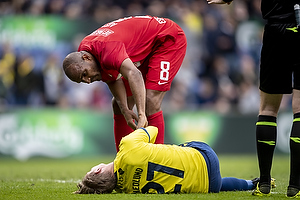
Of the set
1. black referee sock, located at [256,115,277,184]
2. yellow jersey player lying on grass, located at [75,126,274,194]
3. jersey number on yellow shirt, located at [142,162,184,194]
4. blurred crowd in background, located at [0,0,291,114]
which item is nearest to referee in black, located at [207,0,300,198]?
black referee sock, located at [256,115,277,184]

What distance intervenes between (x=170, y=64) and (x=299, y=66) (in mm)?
1617

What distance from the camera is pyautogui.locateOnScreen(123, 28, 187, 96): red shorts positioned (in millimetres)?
5562

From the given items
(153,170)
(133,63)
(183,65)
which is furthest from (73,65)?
(183,65)

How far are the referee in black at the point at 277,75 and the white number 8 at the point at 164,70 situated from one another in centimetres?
123

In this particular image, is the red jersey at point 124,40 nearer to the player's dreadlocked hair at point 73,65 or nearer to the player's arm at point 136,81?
the player's arm at point 136,81

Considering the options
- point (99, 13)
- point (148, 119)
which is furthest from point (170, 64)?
point (99, 13)

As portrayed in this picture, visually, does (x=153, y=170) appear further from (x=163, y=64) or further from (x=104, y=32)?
(x=104, y=32)

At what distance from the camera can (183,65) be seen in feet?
40.6

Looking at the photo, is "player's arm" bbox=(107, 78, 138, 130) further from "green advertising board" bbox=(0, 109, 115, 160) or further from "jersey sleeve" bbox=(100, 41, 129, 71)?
"green advertising board" bbox=(0, 109, 115, 160)

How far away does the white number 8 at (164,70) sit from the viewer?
5.59 m

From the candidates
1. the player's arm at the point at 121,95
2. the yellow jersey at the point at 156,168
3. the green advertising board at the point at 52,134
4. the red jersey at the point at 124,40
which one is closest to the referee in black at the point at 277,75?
the yellow jersey at the point at 156,168

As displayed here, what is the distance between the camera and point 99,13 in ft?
43.1

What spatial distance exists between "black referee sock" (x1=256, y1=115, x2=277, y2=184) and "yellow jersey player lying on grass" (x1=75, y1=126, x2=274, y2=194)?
44 centimetres

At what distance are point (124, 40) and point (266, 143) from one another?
184 cm
